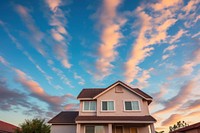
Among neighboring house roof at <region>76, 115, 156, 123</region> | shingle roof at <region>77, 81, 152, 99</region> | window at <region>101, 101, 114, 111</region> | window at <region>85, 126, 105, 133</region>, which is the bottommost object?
window at <region>85, 126, 105, 133</region>

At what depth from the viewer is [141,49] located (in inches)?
885

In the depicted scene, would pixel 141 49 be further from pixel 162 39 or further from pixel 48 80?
pixel 48 80

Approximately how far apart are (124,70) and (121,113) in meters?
5.92

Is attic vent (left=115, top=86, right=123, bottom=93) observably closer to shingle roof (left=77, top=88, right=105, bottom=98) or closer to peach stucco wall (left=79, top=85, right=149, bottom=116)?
peach stucco wall (left=79, top=85, right=149, bottom=116)

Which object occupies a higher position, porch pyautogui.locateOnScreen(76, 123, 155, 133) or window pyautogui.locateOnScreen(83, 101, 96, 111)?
window pyautogui.locateOnScreen(83, 101, 96, 111)

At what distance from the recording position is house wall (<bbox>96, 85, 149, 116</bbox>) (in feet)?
75.0

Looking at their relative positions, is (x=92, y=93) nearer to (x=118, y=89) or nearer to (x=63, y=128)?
(x=118, y=89)

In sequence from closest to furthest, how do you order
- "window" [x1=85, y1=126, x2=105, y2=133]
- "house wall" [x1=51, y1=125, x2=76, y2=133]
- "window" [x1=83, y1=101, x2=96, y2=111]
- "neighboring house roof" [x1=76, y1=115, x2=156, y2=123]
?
"neighboring house roof" [x1=76, y1=115, x2=156, y2=123] → "window" [x1=85, y1=126, x2=105, y2=133] → "window" [x1=83, y1=101, x2=96, y2=111] → "house wall" [x1=51, y1=125, x2=76, y2=133]

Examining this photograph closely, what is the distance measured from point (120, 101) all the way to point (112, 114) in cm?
198

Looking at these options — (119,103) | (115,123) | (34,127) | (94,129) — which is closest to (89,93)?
(119,103)

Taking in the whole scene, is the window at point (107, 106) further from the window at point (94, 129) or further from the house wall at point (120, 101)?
the window at point (94, 129)

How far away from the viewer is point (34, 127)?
23.4m

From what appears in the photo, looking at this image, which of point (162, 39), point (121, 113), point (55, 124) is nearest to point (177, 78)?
point (162, 39)

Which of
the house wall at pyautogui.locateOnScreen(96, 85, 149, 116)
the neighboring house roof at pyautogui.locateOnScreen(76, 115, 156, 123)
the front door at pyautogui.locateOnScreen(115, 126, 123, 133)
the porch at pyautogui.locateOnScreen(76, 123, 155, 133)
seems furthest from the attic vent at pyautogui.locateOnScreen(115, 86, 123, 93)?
the front door at pyautogui.locateOnScreen(115, 126, 123, 133)
